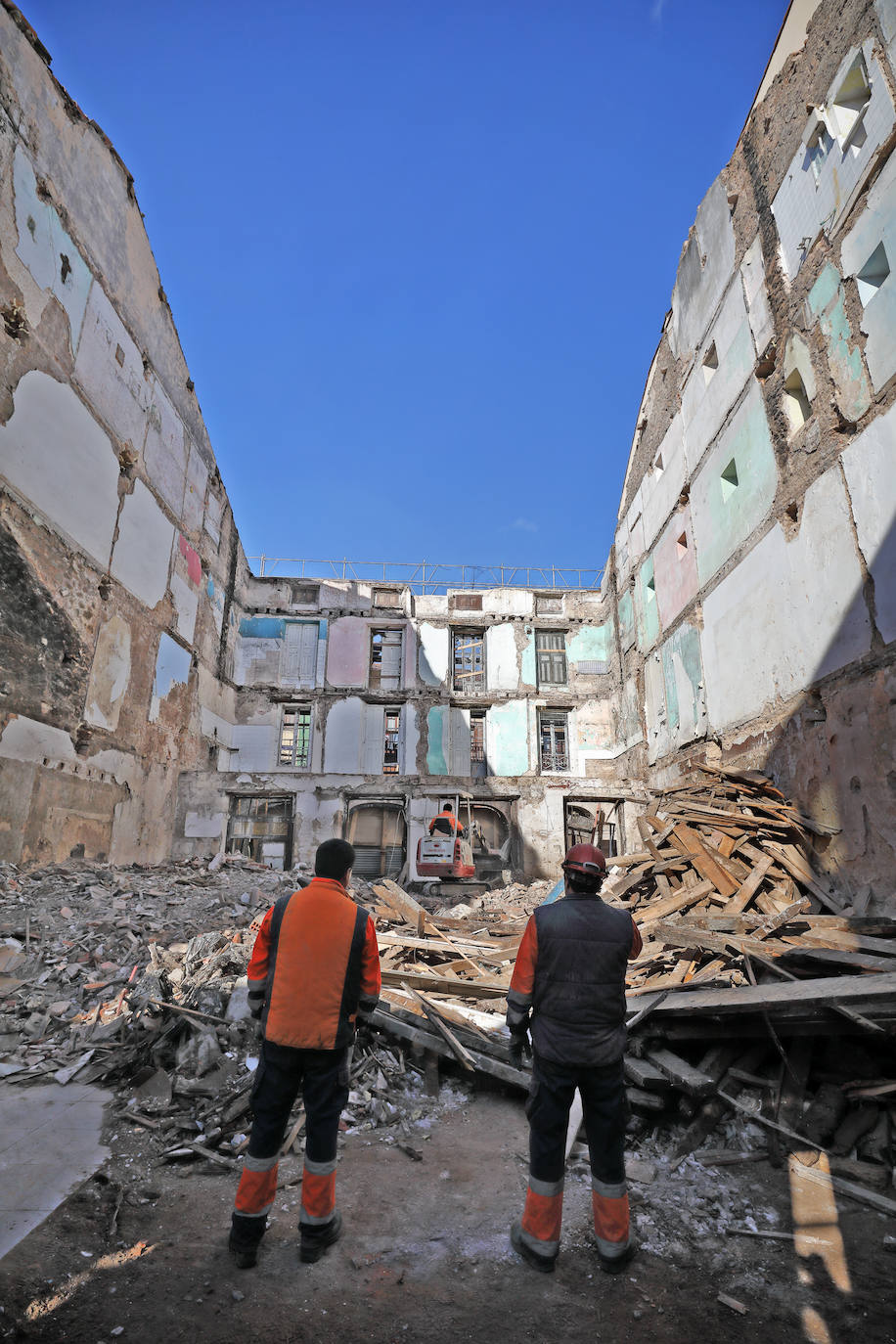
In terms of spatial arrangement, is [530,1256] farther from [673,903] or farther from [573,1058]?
[673,903]

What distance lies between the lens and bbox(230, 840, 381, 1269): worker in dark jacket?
3.01m

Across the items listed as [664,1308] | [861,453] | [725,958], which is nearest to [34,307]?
[861,453]

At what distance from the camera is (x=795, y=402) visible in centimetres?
1034

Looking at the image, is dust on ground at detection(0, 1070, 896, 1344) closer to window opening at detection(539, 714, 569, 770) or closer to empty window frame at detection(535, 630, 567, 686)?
window opening at detection(539, 714, 569, 770)

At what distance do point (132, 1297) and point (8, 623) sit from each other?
10.6 m

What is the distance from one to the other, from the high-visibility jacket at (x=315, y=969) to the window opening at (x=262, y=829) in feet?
56.5

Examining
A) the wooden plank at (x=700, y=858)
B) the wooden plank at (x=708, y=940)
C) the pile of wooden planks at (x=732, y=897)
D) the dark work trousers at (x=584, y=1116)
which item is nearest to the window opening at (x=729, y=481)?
the pile of wooden planks at (x=732, y=897)

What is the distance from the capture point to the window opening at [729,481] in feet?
40.6

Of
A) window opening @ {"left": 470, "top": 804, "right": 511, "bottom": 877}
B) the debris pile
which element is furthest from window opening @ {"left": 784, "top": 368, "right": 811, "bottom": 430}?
window opening @ {"left": 470, "top": 804, "right": 511, "bottom": 877}

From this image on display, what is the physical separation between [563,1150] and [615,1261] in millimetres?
475

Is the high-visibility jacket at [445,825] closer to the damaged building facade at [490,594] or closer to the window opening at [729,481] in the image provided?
the damaged building facade at [490,594]

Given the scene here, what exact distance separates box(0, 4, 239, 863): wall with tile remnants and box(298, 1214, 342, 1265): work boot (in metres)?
9.71

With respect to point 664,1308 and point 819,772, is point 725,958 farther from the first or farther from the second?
point 819,772

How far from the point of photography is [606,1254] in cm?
296
